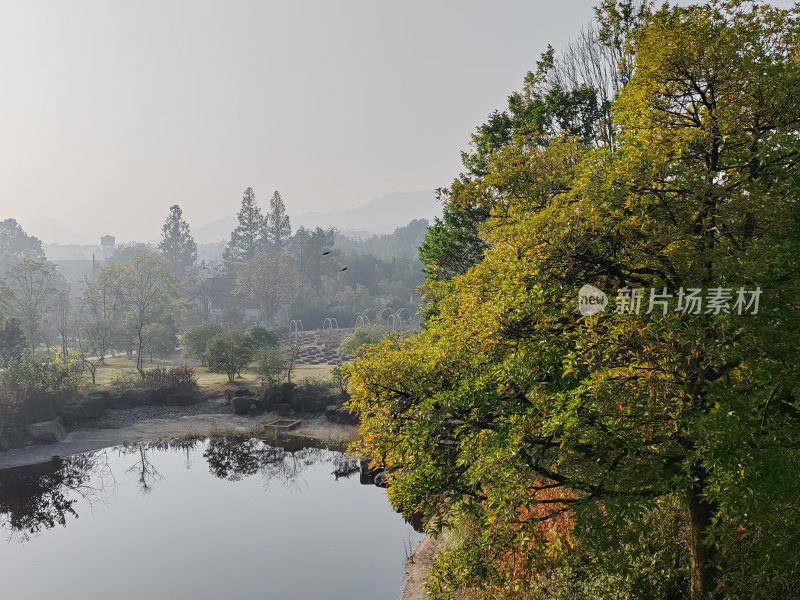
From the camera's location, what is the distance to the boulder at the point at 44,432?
818 inches

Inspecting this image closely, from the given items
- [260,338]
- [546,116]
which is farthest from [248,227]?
[546,116]

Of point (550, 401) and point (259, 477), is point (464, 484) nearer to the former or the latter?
point (550, 401)

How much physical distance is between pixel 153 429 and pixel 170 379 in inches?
182

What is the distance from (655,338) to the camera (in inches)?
209

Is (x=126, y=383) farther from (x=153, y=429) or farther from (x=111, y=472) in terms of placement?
(x=111, y=472)

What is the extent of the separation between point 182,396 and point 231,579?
16708 mm

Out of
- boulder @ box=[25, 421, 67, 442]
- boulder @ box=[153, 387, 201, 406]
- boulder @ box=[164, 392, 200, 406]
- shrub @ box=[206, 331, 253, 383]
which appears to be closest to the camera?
boulder @ box=[25, 421, 67, 442]

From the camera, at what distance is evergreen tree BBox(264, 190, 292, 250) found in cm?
7438

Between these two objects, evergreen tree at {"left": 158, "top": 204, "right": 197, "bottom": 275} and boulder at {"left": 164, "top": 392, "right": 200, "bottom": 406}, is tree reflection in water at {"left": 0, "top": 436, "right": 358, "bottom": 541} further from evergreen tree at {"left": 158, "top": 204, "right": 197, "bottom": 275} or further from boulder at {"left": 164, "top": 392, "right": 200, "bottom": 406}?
evergreen tree at {"left": 158, "top": 204, "right": 197, "bottom": 275}

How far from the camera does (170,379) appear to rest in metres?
27.6

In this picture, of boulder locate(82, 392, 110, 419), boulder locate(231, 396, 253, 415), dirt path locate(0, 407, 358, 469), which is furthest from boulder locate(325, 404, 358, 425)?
boulder locate(82, 392, 110, 419)

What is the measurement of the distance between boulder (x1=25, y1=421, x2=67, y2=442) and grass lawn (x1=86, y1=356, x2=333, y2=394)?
6.01 metres

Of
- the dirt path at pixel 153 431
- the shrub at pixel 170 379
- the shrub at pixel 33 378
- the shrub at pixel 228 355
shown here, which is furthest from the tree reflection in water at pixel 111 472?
the shrub at pixel 228 355

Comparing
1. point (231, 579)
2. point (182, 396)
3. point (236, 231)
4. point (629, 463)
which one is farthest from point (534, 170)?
point (236, 231)
